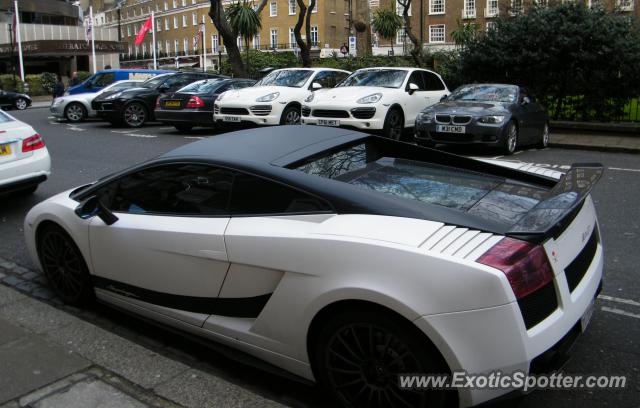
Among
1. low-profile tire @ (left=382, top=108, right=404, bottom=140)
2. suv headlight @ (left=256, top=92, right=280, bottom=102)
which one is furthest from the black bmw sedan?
suv headlight @ (left=256, top=92, right=280, bottom=102)

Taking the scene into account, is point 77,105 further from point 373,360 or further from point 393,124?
point 373,360

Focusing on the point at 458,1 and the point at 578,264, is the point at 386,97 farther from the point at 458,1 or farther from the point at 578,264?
the point at 458,1

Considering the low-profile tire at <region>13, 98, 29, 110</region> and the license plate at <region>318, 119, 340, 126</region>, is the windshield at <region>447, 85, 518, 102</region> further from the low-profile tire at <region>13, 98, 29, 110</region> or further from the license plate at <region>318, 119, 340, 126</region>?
the low-profile tire at <region>13, 98, 29, 110</region>

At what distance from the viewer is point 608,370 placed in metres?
3.38

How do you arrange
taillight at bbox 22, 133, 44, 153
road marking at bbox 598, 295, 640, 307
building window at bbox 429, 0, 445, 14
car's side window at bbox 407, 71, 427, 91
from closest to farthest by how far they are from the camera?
road marking at bbox 598, 295, 640, 307, taillight at bbox 22, 133, 44, 153, car's side window at bbox 407, 71, 427, 91, building window at bbox 429, 0, 445, 14

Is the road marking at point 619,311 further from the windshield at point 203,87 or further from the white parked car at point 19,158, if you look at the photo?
the windshield at point 203,87

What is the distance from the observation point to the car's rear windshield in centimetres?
322

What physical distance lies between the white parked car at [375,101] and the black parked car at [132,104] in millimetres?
6463

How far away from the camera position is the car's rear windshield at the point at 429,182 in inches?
127

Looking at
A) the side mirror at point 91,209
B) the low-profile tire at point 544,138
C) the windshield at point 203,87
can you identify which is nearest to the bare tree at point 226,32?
the windshield at point 203,87

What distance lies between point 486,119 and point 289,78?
5.69 metres

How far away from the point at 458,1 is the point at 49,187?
58398 millimetres

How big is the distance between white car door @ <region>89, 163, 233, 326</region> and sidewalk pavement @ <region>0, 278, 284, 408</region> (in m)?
0.33

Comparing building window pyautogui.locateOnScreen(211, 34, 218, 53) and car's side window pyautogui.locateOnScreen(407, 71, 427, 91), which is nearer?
car's side window pyautogui.locateOnScreen(407, 71, 427, 91)
